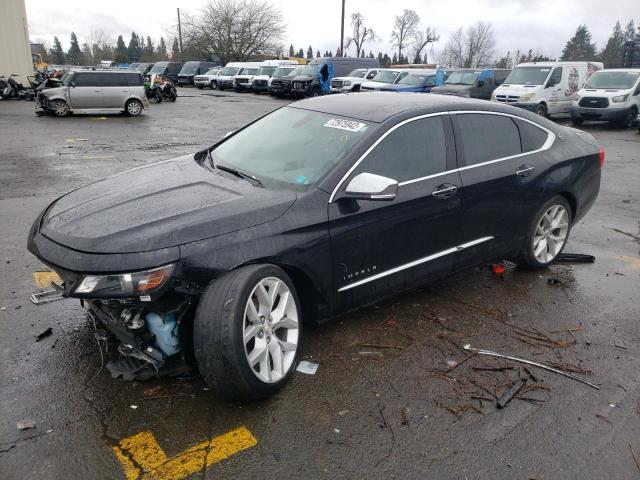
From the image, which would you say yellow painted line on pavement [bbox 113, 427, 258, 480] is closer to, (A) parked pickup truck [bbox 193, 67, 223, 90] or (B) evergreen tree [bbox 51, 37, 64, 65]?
(A) parked pickup truck [bbox 193, 67, 223, 90]

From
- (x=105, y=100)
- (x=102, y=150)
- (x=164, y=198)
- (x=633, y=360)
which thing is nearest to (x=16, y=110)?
(x=105, y=100)

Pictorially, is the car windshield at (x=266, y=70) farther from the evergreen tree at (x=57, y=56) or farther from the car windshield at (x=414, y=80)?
the evergreen tree at (x=57, y=56)

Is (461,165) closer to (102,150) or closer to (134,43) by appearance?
(102,150)

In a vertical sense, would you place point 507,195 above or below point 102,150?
above

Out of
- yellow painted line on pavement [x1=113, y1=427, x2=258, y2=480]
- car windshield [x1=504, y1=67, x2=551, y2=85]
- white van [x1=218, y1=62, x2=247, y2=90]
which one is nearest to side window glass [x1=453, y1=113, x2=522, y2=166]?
yellow painted line on pavement [x1=113, y1=427, x2=258, y2=480]

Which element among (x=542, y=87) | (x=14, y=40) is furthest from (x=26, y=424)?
(x=14, y=40)

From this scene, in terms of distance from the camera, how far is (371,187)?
10.4 ft

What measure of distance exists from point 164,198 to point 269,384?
1.31m

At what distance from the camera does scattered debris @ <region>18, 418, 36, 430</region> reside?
106 inches

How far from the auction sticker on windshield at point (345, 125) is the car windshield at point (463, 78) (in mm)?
19480

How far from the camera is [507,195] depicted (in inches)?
169

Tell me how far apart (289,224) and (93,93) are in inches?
708

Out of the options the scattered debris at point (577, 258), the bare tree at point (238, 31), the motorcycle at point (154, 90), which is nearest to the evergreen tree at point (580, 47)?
the bare tree at point (238, 31)

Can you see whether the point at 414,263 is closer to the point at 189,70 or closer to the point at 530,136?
the point at 530,136
